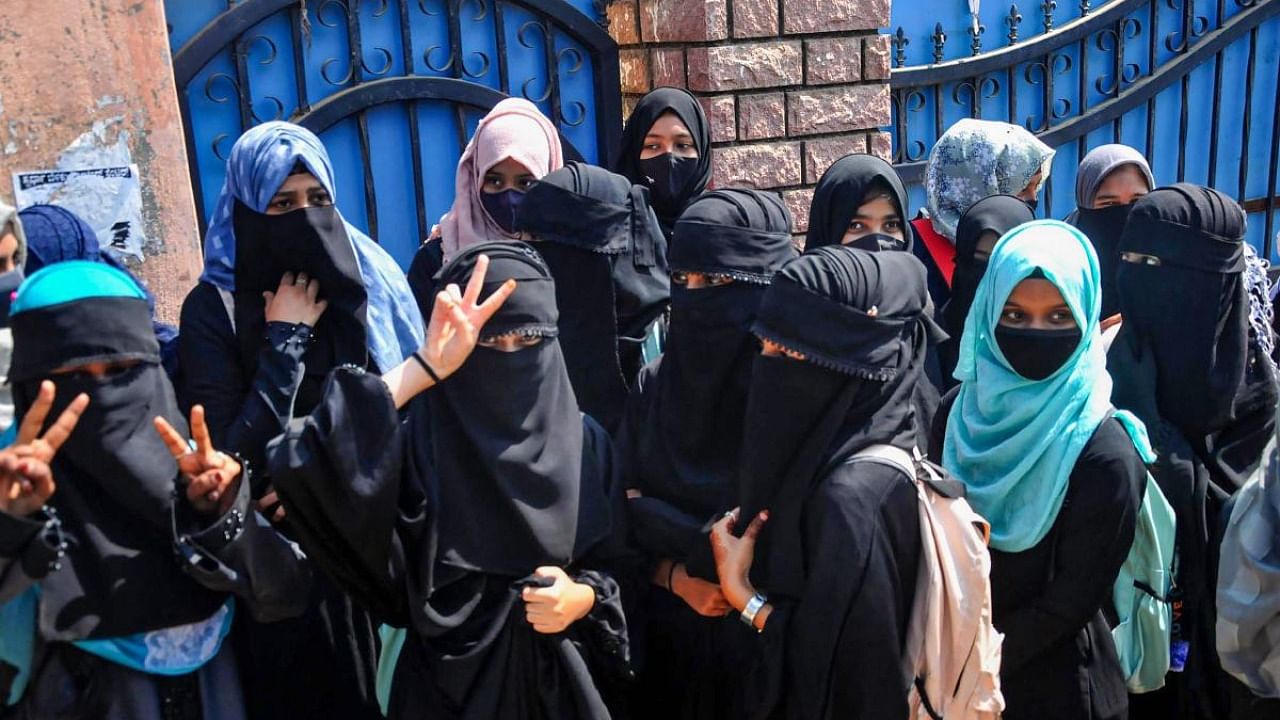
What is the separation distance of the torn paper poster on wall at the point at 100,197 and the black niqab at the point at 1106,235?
2.75 metres

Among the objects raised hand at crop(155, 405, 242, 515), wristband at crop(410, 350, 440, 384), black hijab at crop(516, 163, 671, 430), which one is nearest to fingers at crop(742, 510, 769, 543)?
wristband at crop(410, 350, 440, 384)

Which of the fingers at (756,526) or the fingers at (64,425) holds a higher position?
the fingers at (64,425)

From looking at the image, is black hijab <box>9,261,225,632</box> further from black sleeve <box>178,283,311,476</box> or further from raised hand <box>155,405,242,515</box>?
black sleeve <box>178,283,311,476</box>

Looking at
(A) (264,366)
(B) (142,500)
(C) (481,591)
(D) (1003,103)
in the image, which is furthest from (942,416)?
(D) (1003,103)

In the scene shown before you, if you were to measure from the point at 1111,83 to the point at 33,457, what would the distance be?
16.2ft

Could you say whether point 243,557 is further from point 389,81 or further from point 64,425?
point 389,81

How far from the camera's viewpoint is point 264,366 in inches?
97.3

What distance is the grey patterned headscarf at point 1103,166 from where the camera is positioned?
3.88 meters

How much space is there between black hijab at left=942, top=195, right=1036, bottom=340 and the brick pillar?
3.79 feet

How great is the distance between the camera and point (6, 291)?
2.28m

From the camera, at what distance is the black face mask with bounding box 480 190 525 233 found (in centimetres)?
324

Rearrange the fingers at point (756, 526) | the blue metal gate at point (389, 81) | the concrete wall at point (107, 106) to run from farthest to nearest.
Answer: the blue metal gate at point (389, 81) < the concrete wall at point (107, 106) < the fingers at point (756, 526)

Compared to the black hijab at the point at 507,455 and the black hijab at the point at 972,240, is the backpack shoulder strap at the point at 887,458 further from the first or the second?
the black hijab at the point at 972,240

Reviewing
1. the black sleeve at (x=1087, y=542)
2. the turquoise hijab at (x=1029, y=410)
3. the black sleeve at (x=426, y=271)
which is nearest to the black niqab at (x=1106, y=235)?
the turquoise hijab at (x=1029, y=410)
